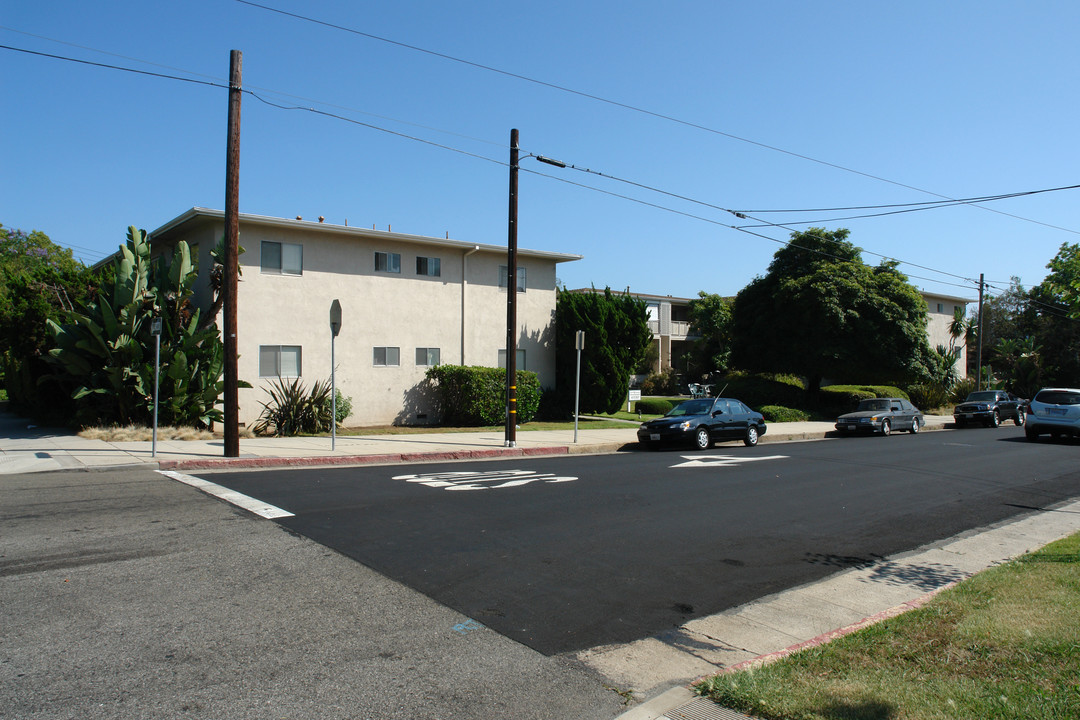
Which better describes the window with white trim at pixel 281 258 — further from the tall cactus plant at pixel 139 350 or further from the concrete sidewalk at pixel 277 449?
the concrete sidewalk at pixel 277 449

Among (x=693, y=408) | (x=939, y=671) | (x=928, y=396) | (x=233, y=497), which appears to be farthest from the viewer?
(x=928, y=396)

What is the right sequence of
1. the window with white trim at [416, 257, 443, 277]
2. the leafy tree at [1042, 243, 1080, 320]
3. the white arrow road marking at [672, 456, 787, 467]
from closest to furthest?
the leafy tree at [1042, 243, 1080, 320]
the white arrow road marking at [672, 456, 787, 467]
the window with white trim at [416, 257, 443, 277]

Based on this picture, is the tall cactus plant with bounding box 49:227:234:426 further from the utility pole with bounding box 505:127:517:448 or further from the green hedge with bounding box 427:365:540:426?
the green hedge with bounding box 427:365:540:426

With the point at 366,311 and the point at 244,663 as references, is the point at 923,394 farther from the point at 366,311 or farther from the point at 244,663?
the point at 244,663

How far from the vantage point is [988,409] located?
108 feet

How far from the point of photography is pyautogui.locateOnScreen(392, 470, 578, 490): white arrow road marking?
11.6 meters

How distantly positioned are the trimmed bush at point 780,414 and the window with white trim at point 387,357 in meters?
16.4

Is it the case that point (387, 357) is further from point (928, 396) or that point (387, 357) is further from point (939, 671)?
point (928, 396)

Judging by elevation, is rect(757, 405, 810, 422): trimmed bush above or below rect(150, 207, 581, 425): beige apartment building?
below

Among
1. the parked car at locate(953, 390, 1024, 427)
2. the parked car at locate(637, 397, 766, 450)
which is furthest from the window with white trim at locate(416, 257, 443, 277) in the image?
the parked car at locate(953, 390, 1024, 427)

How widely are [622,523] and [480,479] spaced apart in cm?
A: 390

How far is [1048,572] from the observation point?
6.94 m

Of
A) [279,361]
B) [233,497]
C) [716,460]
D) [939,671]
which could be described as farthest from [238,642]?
[279,361]

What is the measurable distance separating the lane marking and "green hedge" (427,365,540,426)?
12056 millimetres
